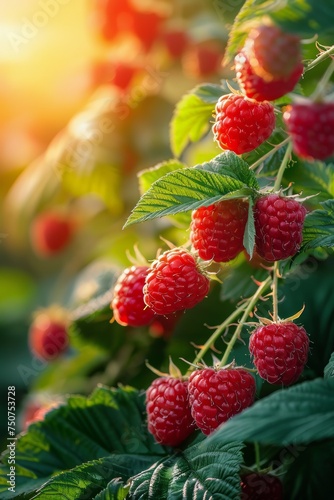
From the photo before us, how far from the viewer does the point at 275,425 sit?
592 millimetres

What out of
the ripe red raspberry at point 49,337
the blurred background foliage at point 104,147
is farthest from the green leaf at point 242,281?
the ripe red raspberry at point 49,337

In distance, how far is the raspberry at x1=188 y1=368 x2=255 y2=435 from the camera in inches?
31.0

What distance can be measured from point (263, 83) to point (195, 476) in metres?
0.44

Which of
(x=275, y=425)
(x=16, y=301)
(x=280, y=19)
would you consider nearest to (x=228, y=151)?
(x=280, y=19)

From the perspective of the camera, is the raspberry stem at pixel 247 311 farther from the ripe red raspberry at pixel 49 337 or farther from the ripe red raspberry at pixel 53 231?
the ripe red raspberry at pixel 53 231

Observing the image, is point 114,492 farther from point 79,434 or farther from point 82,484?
point 79,434

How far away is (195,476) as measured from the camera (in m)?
0.80

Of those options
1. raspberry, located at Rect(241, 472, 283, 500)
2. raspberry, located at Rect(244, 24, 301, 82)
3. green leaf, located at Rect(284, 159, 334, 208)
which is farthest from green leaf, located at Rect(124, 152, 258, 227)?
raspberry, located at Rect(241, 472, 283, 500)

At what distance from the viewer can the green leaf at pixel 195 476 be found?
75cm

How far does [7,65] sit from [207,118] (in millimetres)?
1667

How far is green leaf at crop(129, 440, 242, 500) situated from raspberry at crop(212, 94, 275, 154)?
1.08 feet

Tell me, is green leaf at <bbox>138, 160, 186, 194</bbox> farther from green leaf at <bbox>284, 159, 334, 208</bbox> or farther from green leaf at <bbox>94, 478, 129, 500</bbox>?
green leaf at <bbox>94, 478, 129, 500</bbox>

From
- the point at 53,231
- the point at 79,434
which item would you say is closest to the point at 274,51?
the point at 79,434

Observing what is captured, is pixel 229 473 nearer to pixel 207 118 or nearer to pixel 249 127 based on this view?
pixel 249 127
